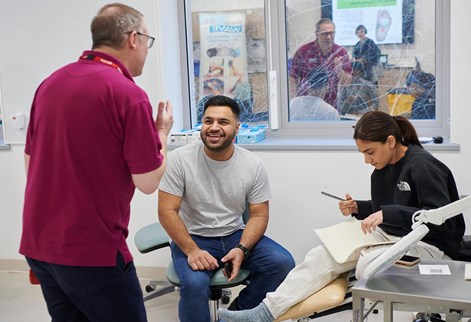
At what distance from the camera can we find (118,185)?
170 cm

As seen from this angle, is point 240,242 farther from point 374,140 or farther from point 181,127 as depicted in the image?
point 181,127

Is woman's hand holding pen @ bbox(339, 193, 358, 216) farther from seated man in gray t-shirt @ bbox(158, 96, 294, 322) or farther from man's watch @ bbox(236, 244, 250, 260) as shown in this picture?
man's watch @ bbox(236, 244, 250, 260)

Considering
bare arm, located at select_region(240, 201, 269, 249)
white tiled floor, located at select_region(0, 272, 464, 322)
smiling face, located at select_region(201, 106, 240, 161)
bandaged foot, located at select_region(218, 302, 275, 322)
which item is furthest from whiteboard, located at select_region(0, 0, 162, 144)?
bandaged foot, located at select_region(218, 302, 275, 322)

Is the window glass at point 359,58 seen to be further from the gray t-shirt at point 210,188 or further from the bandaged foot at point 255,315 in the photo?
the bandaged foot at point 255,315

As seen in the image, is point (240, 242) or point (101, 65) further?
point (240, 242)

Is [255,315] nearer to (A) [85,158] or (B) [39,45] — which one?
(A) [85,158]

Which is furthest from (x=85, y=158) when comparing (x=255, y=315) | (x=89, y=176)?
(x=255, y=315)

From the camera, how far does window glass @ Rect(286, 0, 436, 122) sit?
3.45 metres

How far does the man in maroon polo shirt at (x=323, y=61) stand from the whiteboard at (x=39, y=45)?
2.71 feet

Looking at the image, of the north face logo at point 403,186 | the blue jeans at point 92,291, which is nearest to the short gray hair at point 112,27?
the blue jeans at point 92,291

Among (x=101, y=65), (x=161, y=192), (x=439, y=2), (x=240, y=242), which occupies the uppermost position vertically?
(x=439, y=2)

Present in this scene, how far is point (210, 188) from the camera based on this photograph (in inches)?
115

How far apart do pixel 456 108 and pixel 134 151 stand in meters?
2.01

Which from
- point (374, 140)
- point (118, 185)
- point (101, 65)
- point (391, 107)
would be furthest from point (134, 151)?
point (391, 107)
